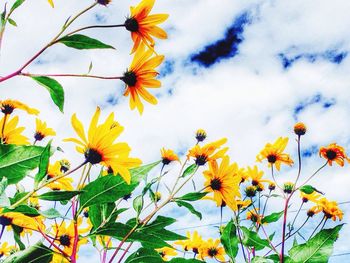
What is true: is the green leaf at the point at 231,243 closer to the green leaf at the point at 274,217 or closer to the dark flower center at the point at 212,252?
the green leaf at the point at 274,217

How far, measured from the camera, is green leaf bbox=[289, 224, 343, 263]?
50.3 inches

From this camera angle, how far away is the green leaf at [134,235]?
42.2 inches

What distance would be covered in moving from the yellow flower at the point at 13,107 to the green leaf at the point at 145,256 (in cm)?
75

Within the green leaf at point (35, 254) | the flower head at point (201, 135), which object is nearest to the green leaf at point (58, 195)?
the green leaf at point (35, 254)

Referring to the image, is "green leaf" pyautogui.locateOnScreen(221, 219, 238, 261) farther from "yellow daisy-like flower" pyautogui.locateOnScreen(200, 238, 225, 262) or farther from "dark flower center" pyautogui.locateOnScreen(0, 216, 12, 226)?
"yellow daisy-like flower" pyautogui.locateOnScreen(200, 238, 225, 262)

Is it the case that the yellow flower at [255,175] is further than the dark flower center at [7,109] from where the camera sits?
Yes

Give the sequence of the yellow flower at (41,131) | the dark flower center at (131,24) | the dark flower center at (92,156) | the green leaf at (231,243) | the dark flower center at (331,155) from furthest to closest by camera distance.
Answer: the dark flower center at (331,155) → the yellow flower at (41,131) → the green leaf at (231,243) → the dark flower center at (131,24) → the dark flower center at (92,156)

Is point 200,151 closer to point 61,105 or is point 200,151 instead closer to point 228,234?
point 228,234

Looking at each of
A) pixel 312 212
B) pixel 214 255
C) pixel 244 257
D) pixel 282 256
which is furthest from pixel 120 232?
pixel 312 212

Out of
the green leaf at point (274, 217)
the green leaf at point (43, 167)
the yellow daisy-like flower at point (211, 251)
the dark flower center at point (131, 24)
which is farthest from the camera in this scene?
the yellow daisy-like flower at point (211, 251)

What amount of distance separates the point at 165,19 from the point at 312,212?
2.35 meters

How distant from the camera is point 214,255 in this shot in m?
2.60

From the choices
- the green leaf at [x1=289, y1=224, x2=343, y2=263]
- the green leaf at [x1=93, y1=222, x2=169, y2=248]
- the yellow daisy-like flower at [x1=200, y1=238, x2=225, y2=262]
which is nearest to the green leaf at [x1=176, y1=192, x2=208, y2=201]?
the green leaf at [x1=93, y1=222, x2=169, y2=248]

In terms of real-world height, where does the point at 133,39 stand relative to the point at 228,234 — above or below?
above
